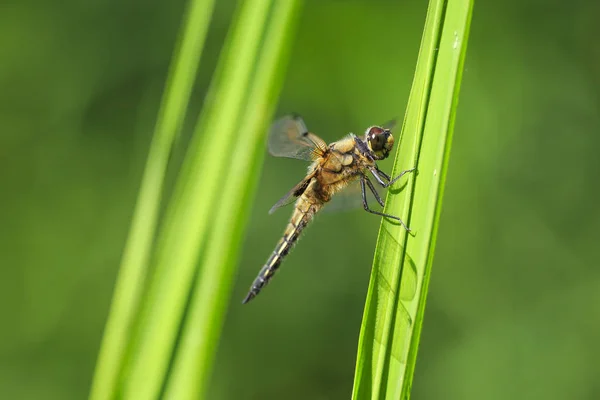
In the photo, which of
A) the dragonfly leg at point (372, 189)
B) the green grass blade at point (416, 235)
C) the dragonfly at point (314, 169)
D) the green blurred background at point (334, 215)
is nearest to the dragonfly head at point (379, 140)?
the dragonfly at point (314, 169)

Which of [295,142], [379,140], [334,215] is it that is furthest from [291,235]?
[334,215]

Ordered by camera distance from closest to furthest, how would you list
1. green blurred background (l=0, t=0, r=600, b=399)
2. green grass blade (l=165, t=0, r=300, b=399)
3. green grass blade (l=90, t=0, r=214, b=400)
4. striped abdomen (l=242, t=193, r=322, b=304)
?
green grass blade (l=165, t=0, r=300, b=399) → green grass blade (l=90, t=0, r=214, b=400) → striped abdomen (l=242, t=193, r=322, b=304) → green blurred background (l=0, t=0, r=600, b=399)

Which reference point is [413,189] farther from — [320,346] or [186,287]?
[320,346]

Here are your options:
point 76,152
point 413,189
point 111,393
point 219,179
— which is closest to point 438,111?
point 413,189

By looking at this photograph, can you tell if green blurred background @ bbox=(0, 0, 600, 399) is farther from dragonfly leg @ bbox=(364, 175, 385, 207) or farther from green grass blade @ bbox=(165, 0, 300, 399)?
green grass blade @ bbox=(165, 0, 300, 399)

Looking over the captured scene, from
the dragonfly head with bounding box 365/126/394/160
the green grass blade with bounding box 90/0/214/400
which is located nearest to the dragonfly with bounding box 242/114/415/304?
the dragonfly head with bounding box 365/126/394/160

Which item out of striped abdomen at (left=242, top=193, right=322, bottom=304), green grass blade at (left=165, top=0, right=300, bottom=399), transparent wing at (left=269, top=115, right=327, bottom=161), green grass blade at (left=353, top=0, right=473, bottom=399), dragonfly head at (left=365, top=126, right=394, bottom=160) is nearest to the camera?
green grass blade at (left=353, top=0, right=473, bottom=399)

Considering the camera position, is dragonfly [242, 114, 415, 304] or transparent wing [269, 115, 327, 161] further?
transparent wing [269, 115, 327, 161]
